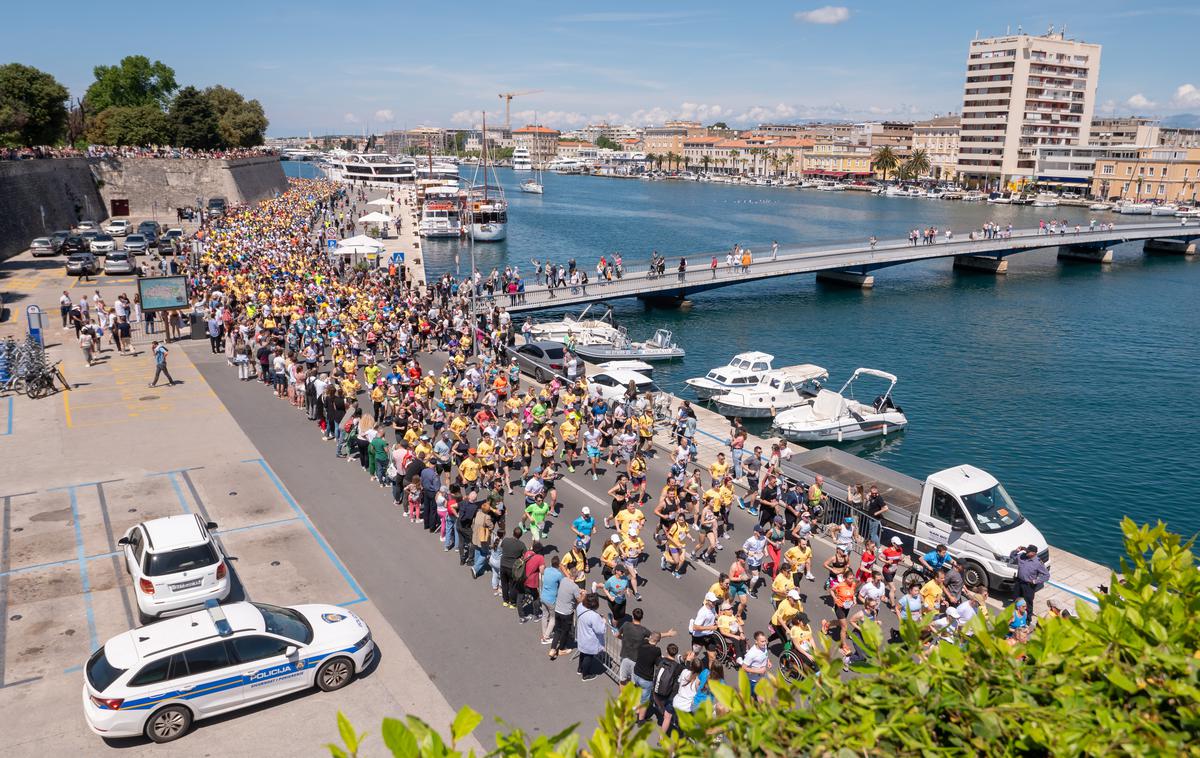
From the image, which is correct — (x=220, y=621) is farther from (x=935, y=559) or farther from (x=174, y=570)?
(x=935, y=559)

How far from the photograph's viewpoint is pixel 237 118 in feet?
378

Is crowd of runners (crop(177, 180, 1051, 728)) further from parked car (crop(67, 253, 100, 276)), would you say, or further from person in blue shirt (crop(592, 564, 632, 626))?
parked car (crop(67, 253, 100, 276))

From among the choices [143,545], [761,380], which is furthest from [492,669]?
[761,380]

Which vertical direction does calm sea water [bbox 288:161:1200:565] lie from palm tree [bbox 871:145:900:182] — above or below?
below

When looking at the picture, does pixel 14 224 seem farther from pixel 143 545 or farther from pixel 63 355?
pixel 143 545

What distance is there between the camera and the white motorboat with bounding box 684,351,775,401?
31.8 metres

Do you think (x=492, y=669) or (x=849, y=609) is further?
(x=849, y=609)

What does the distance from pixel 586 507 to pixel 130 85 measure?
130045 mm

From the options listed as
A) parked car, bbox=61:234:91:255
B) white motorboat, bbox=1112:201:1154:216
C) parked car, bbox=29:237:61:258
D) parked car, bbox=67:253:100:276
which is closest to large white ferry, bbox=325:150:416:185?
parked car, bbox=29:237:61:258

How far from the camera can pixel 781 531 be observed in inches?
626

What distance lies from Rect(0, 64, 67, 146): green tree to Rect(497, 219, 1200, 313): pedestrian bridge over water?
152ft

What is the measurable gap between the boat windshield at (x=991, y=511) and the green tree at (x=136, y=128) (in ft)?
323

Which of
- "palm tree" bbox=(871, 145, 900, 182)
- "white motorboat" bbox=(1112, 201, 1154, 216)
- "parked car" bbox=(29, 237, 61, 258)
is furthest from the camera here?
"palm tree" bbox=(871, 145, 900, 182)

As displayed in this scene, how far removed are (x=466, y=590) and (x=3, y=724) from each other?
6615 millimetres
